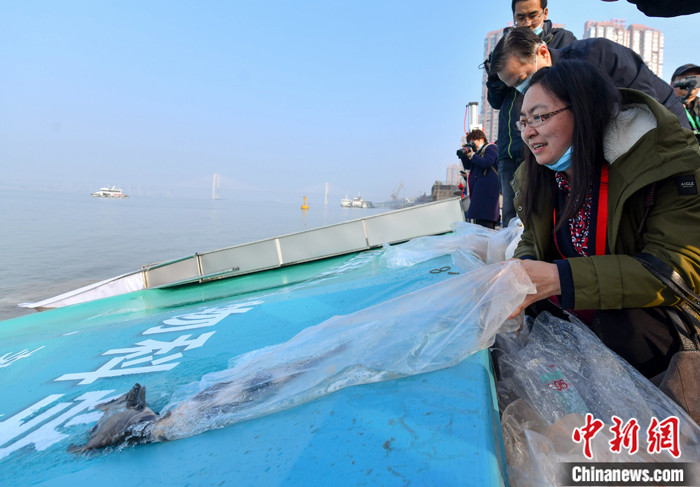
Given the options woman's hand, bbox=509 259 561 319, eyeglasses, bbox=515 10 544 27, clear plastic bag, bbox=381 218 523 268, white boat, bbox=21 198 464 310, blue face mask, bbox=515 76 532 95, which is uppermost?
eyeglasses, bbox=515 10 544 27

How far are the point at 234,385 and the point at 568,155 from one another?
4.51 ft

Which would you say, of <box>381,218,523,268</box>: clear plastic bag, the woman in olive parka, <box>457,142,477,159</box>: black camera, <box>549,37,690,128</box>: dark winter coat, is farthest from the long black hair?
<box>457,142,477,159</box>: black camera

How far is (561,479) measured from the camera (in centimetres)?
92

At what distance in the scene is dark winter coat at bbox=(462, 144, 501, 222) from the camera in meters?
4.47

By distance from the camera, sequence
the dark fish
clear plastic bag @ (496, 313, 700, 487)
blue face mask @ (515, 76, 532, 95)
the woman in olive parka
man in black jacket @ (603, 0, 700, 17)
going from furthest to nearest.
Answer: blue face mask @ (515, 76, 532, 95) → man in black jacket @ (603, 0, 700, 17) → the dark fish → the woman in olive parka → clear plastic bag @ (496, 313, 700, 487)

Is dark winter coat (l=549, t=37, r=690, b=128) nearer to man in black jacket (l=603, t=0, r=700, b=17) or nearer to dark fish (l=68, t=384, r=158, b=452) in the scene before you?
man in black jacket (l=603, t=0, r=700, b=17)

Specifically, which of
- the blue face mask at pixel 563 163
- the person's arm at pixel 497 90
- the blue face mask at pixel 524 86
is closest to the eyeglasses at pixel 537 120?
the blue face mask at pixel 563 163

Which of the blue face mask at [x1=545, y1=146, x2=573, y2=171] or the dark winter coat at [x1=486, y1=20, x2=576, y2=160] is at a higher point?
the dark winter coat at [x1=486, y1=20, x2=576, y2=160]

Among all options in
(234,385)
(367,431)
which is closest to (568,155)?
(367,431)

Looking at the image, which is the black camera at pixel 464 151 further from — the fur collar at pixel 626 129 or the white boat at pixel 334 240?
the fur collar at pixel 626 129

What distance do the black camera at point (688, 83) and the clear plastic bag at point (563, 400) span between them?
310 centimetres

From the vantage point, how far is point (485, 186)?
4.53 m

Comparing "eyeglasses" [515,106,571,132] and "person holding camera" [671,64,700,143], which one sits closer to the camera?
"eyeglasses" [515,106,571,132]

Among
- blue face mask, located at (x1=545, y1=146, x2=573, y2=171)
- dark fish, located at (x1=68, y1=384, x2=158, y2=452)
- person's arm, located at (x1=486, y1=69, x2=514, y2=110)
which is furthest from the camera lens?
person's arm, located at (x1=486, y1=69, x2=514, y2=110)
